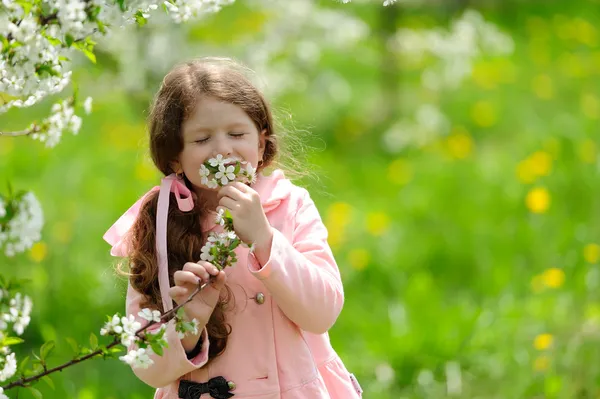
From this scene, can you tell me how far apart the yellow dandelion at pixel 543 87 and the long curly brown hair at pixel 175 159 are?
523 cm

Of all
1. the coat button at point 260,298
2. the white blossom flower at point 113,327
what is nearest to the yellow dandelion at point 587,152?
the coat button at point 260,298

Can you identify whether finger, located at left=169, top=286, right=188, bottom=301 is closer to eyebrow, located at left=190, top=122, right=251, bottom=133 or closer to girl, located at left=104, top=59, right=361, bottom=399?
girl, located at left=104, top=59, right=361, bottom=399

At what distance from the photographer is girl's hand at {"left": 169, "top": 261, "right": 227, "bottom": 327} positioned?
1768 millimetres

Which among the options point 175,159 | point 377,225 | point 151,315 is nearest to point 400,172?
point 377,225

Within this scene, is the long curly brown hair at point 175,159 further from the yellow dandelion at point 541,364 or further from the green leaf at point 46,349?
the yellow dandelion at point 541,364

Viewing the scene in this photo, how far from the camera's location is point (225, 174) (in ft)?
6.10

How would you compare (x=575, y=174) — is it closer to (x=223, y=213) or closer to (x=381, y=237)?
(x=381, y=237)

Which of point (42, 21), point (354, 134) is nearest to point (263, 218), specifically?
point (42, 21)

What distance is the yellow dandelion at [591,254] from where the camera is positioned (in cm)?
404

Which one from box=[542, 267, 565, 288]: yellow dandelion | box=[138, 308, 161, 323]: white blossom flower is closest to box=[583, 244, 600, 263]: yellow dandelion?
box=[542, 267, 565, 288]: yellow dandelion

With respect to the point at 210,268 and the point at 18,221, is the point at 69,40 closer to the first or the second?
the point at 18,221

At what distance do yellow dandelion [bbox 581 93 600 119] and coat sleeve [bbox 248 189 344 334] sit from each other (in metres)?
4.28

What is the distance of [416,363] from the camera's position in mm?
3441

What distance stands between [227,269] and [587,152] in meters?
3.54
